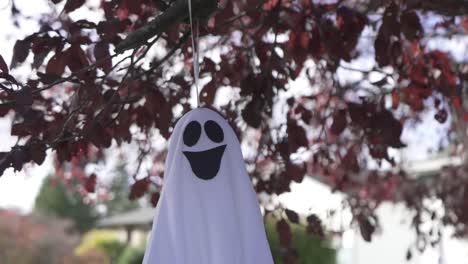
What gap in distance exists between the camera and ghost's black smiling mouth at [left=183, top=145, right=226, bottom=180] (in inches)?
60.5

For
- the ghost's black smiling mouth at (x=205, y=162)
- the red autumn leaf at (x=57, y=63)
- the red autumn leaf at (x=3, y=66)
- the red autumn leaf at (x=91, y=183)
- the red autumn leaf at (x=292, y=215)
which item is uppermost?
the red autumn leaf at (x=57, y=63)

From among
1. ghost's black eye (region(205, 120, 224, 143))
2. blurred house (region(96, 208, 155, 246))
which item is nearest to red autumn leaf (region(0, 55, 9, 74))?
ghost's black eye (region(205, 120, 224, 143))

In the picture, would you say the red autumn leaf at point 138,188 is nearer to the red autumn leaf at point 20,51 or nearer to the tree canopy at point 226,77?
the tree canopy at point 226,77

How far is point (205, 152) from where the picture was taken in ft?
5.12

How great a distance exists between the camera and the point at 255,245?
148cm

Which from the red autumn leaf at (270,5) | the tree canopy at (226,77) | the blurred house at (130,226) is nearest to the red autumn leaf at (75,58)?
the tree canopy at (226,77)

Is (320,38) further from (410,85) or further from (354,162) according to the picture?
(354,162)

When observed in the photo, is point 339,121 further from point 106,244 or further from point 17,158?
point 106,244

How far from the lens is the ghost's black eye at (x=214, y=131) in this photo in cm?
158

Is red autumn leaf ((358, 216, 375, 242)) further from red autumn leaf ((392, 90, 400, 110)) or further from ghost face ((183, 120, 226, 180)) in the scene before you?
ghost face ((183, 120, 226, 180))

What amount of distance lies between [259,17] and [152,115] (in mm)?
626

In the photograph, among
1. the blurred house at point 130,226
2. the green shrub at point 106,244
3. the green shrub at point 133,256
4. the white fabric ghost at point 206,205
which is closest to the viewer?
the white fabric ghost at point 206,205

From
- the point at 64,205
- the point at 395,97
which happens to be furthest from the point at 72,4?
the point at 64,205

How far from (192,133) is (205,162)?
9cm
